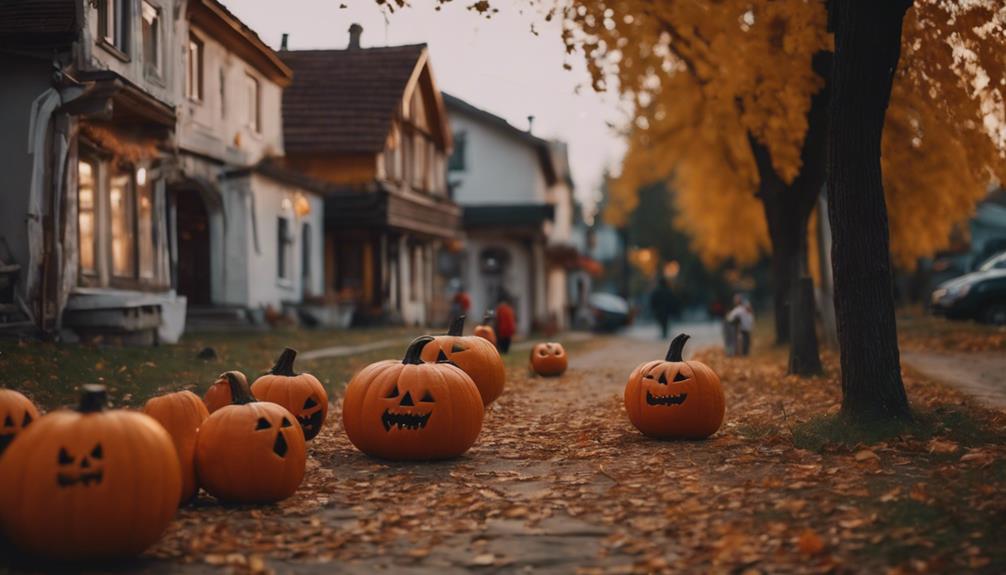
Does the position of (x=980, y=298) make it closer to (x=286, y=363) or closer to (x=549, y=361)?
(x=549, y=361)

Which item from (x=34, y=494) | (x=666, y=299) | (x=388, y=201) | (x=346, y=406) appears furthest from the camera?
(x=666, y=299)

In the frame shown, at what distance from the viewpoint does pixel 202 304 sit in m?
24.6

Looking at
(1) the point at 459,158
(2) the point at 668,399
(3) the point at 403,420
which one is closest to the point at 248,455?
(3) the point at 403,420

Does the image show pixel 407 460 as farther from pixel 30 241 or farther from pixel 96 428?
pixel 30 241

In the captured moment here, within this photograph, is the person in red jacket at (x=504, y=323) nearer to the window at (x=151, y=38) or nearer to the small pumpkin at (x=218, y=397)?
the window at (x=151, y=38)

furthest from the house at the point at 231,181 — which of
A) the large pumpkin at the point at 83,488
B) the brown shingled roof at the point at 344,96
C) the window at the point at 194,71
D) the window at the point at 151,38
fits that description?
the large pumpkin at the point at 83,488

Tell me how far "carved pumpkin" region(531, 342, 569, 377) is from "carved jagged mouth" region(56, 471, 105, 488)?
498 inches

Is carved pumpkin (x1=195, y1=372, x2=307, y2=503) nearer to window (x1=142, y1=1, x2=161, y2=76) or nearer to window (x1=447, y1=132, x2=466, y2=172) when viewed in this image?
window (x1=142, y1=1, x2=161, y2=76)

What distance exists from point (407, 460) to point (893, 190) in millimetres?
16799

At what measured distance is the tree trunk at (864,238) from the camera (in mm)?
9141

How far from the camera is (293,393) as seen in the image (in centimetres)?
923

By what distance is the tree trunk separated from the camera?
9.14 m

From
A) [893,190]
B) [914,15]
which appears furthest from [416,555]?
[893,190]

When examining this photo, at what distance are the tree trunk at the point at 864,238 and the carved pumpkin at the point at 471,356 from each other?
4048 millimetres
